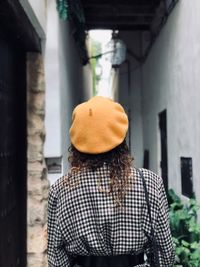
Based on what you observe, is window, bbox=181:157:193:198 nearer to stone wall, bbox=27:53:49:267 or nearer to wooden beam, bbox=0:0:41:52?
stone wall, bbox=27:53:49:267

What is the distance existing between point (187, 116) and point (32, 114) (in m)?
1.35

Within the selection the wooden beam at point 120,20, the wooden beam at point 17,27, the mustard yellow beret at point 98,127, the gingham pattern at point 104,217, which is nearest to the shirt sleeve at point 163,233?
the gingham pattern at point 104,217

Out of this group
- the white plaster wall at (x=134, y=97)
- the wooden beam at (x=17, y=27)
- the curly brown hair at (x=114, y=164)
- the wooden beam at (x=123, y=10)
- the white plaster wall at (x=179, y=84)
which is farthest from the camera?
the white plaster wall at (x=134, y=97)

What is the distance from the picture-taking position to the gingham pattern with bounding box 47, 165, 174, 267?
185 centimetres

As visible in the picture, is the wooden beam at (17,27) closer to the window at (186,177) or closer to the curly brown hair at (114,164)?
the curly brown hair at (114,164)

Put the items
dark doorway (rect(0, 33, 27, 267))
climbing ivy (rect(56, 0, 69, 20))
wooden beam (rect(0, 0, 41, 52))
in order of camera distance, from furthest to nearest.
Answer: climbing ivy (rect(56, 0, 69, 20))
dark doorway (rect(0, 33, 27, 267))
wooden beam (rect(0, 0, 41, 52))

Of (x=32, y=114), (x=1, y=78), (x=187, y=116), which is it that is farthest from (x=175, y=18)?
(x=1, y=78)

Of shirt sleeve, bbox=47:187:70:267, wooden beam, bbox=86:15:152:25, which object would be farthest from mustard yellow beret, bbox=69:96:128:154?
wooden beam, bbox=86:15:152:25

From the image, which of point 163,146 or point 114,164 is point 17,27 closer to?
point 114,164

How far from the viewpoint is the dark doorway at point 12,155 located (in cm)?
341

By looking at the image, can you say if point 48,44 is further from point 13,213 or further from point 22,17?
point 13,213

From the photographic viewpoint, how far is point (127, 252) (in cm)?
187

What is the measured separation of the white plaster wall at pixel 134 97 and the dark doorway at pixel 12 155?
16.0 ft

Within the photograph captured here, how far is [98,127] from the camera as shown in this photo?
186 centimetres
